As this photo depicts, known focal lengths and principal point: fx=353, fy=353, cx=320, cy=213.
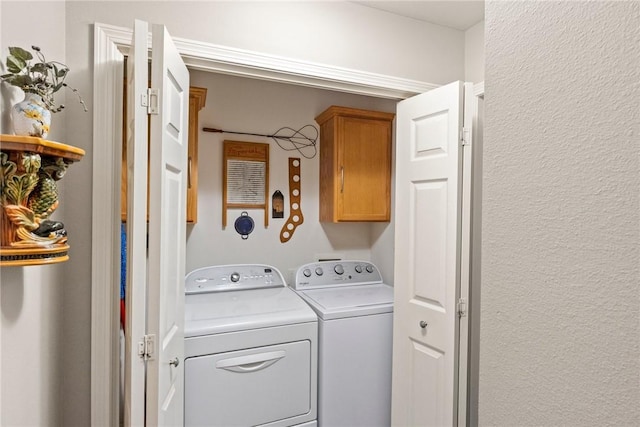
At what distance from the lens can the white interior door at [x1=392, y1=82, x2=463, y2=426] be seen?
1.61 meters

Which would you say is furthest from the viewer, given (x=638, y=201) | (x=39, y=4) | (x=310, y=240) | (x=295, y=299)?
(x=310, y=240)

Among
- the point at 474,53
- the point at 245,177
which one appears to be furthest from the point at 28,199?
the point at 474,53

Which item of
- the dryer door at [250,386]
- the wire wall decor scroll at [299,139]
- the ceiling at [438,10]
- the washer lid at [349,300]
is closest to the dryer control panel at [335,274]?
the washer lid at [349,300]

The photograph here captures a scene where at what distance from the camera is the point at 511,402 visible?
666mm

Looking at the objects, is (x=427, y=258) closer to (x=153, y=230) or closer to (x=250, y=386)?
(x=250, y=386)

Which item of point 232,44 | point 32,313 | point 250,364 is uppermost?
point 232,44

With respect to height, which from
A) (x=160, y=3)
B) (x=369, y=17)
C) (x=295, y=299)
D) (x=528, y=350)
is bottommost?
(x=295, y=299)

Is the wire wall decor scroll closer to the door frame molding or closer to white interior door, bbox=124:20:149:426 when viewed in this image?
the door frame molding

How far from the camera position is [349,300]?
224cm

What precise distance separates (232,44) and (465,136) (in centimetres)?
111

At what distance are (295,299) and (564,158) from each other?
6.12ft

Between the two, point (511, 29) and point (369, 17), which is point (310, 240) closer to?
point (369, 17)

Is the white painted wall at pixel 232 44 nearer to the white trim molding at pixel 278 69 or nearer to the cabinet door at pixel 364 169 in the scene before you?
the white trim molding at pixel 278 69


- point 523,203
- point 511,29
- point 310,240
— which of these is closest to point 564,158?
point 523,203
